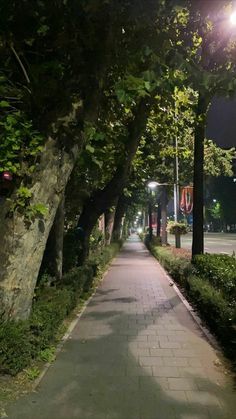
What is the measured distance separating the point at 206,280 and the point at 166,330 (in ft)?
8.13

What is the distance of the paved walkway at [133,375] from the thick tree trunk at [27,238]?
1049 mm

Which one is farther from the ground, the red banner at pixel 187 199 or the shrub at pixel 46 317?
the red banner at pixel 187 199

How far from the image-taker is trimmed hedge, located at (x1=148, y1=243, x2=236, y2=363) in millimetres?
7438

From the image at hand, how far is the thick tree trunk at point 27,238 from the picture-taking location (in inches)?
246

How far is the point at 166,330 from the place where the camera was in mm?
9180

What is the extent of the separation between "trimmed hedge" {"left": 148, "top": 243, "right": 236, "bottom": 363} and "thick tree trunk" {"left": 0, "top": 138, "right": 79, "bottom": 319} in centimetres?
284

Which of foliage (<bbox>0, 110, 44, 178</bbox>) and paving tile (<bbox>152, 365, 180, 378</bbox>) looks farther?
paving tile (<bbox>152, 365, 180, 378</bbox>)

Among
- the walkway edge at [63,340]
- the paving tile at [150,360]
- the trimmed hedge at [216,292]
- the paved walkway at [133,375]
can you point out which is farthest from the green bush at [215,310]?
the walkway edge at [63,340]

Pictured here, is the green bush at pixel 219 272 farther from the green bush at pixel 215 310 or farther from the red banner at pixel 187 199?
the red banner at pixel 187 199

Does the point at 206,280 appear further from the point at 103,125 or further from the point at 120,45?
the point at 120,45

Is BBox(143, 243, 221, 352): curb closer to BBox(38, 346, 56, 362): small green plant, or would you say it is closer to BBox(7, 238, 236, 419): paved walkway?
BBox(7, 238, 236, 419): paved walkway

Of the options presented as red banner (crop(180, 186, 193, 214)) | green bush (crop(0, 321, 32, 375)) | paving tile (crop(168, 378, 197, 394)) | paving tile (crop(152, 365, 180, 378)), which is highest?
red banner (crop(180, 186, 193, 214))

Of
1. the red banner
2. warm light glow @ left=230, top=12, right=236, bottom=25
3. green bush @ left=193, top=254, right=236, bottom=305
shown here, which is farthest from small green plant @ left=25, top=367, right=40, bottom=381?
the red banner

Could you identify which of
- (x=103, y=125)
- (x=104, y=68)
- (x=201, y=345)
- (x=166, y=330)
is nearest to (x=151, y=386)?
(x=201, y=345)
